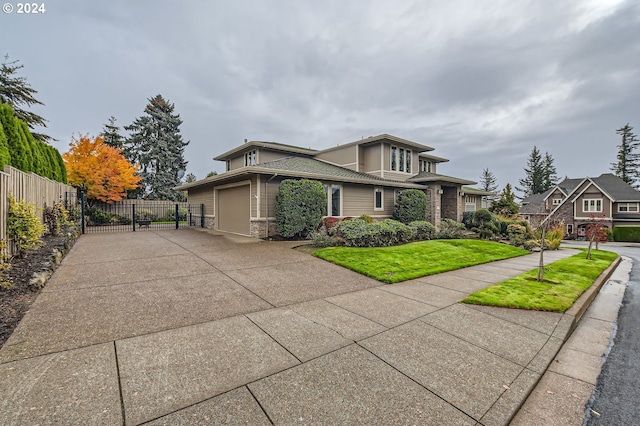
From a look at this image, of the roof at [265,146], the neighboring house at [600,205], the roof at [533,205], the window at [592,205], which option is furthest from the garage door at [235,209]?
the roof at [533,205]

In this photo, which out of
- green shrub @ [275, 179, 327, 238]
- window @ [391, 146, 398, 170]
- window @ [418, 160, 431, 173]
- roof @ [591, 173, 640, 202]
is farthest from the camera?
roof @ [591, 173, 640, 202]

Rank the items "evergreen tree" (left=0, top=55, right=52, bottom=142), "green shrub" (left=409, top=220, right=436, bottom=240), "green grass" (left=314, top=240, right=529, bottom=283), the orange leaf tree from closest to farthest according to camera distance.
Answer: "green grass" (left=314, top=240, right=529, bottom=283)
"green shrub" (left=409, top=220, right=436, bottom=240)
the orange leaf tree
"evergreen tree" (left=0, top=55, right=52, bottom=142)

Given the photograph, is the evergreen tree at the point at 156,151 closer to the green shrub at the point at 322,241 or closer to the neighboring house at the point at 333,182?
the neighboring house at the point at 333,182

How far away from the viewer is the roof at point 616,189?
28.0m

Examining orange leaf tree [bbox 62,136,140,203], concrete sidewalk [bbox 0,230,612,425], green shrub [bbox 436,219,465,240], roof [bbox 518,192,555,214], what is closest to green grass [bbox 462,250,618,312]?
concrete sidewalk [bbox 0,230,612,425]

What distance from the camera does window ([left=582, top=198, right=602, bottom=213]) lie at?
28.6m

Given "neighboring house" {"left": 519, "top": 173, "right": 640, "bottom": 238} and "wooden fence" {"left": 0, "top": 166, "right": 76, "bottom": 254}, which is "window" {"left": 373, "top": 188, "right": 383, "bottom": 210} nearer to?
"wooden fence" {"left": 0, "top": 166, "right": 76, "bottom": 254}

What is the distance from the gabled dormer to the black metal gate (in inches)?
171

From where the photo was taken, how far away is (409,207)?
1573cm

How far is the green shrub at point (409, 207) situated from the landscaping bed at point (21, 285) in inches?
570

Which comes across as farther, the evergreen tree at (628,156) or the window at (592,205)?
the evergreen tree at (628,156)

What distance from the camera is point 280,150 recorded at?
59.4 feet

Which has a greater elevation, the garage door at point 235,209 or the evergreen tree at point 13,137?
the evergreen tree at point 13,137

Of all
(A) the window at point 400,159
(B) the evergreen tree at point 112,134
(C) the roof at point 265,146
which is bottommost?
(A) the window at point 400,159
